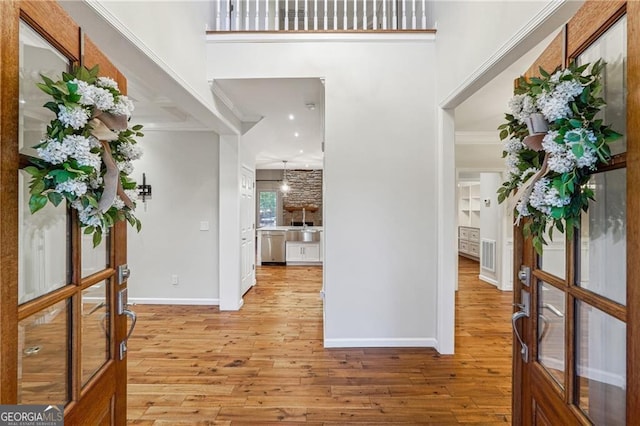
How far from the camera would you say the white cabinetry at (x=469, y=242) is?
8.21m

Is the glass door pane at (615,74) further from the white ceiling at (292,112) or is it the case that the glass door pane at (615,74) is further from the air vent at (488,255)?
the air vent at (488,255)

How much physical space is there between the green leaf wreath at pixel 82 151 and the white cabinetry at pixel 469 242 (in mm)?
8517

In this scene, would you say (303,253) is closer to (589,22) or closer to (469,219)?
(469,219)

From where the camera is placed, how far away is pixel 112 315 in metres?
1.29

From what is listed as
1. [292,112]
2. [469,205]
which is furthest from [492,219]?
[292,112]

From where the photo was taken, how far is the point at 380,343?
304 centimetres

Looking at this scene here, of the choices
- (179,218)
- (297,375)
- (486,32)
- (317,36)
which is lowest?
(297,375)

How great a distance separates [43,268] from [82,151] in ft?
1.24

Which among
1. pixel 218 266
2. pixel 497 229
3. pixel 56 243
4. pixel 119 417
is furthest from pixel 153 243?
pixel 497 229

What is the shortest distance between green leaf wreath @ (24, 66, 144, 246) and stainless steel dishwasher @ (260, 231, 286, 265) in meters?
6.38

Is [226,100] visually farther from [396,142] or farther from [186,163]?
[396,142]

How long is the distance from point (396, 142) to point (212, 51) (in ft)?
6.50

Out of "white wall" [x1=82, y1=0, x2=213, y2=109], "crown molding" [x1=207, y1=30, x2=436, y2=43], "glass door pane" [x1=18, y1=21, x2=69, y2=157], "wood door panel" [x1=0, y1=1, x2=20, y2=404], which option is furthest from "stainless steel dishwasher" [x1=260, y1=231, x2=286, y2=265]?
"wood door panel" [x1=0, y1=1, x2=20, y2=404]

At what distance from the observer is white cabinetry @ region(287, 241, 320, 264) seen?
24.4 feet
